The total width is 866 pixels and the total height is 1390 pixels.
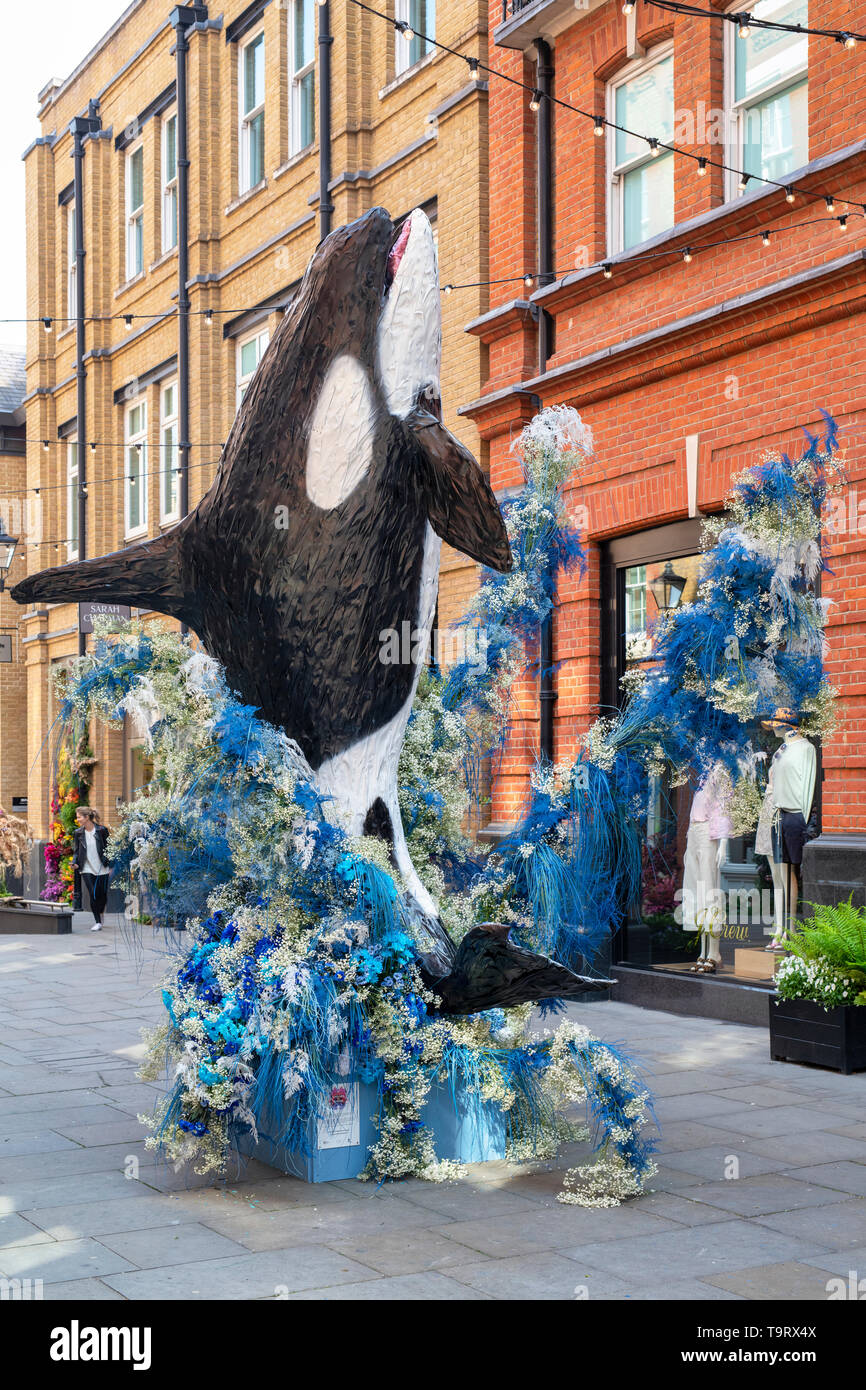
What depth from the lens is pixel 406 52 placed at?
13.9m

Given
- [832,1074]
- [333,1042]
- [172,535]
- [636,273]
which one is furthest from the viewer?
[636,273]

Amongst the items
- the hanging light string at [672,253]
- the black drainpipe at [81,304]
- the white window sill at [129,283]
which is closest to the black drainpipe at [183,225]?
the white window sill at [129,283]

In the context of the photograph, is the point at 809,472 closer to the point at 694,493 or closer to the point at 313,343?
the point at 313,343

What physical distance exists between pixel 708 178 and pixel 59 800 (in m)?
13.5

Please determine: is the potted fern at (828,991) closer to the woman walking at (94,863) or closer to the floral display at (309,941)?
the floral display at (309,941)

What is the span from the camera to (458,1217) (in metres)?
5.00

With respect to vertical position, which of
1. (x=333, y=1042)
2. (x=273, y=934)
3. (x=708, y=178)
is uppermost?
(x=708, y=178)

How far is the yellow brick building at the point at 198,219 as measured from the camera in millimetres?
12805

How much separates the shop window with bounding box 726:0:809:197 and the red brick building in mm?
18

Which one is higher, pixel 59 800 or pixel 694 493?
pixel 694 493

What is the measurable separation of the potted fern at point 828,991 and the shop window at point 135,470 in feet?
46.5

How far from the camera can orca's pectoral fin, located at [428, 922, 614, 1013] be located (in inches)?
197

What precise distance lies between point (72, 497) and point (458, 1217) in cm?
1910

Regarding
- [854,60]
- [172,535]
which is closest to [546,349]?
[854,60]
